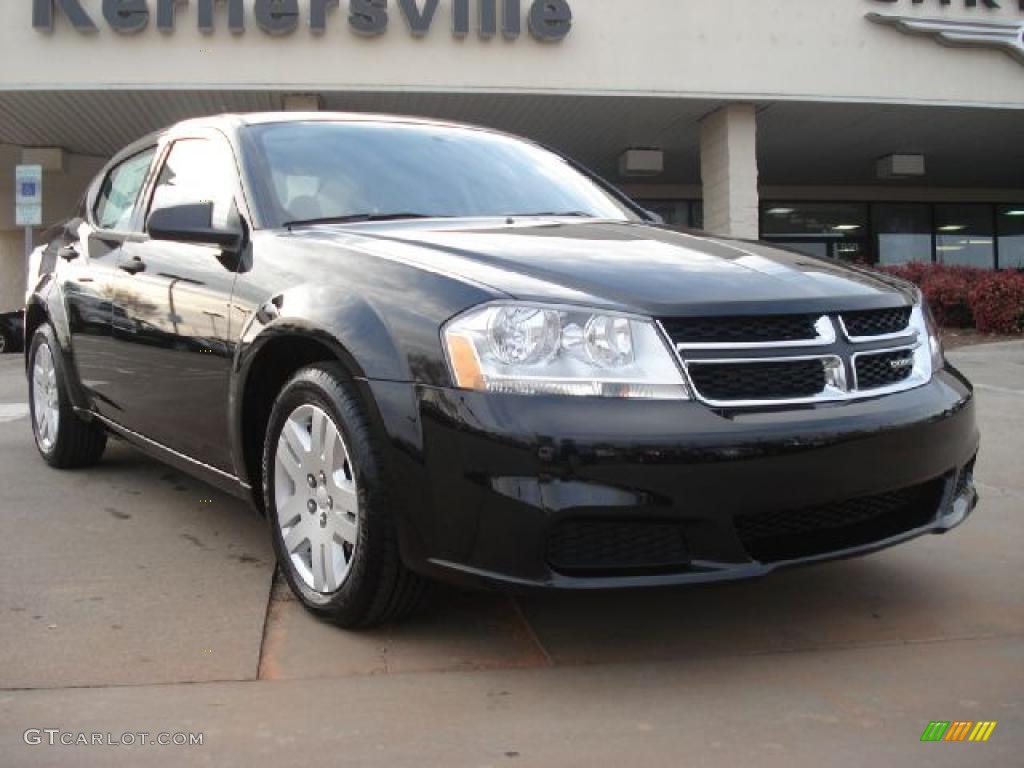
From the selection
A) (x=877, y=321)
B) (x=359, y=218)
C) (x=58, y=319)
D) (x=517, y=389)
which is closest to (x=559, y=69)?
(x=58, y=319)

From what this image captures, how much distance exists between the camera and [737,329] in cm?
258

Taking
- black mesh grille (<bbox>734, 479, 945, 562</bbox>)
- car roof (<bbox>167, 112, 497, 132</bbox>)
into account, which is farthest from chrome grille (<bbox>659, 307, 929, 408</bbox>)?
car roof (<bbox>167, 112, 497, 132</bbox>)

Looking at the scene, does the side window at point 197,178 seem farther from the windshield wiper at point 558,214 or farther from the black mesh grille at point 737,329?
the black mesh grille at point 737,329

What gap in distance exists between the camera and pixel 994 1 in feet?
50.0

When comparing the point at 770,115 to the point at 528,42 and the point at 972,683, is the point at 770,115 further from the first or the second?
the point at 972,683

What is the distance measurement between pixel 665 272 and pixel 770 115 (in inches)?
562

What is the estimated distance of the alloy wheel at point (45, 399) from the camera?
16.9 feet

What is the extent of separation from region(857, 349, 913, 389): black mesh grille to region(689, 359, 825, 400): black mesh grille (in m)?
0.16

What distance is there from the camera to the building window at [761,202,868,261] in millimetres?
22828

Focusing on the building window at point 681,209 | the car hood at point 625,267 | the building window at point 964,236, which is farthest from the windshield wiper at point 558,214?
the building window at point 964,236

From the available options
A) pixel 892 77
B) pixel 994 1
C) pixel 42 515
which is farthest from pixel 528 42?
pixel 42 515

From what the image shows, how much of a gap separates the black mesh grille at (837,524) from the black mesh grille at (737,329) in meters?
0.44

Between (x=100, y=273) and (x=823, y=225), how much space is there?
68.5 ft

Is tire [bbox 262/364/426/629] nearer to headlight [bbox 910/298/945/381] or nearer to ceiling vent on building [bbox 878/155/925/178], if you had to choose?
headlight [bbox 910/298/945/381]
